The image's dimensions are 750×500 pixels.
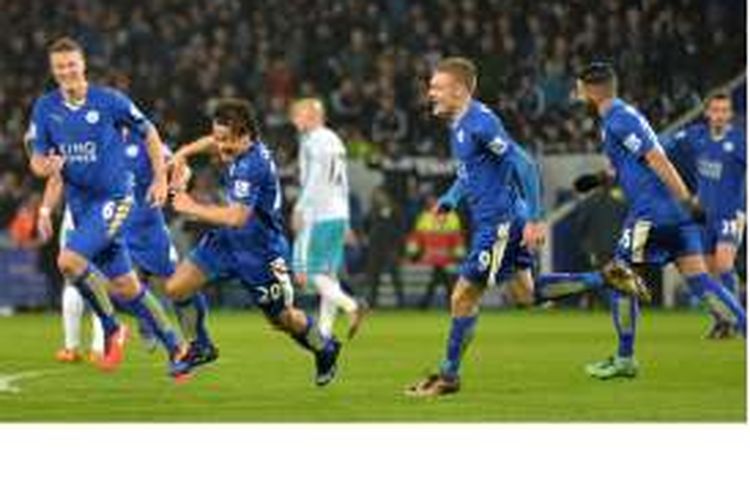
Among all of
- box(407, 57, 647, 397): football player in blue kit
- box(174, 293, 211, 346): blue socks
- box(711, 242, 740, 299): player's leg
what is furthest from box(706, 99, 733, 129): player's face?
box(174, 293, 211, 346): blue socks

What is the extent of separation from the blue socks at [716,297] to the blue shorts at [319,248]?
10.7 ft

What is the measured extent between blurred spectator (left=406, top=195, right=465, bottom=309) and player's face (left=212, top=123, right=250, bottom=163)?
13.4 m

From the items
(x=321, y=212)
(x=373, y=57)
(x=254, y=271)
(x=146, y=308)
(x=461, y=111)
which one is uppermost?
(x=373, y=57)

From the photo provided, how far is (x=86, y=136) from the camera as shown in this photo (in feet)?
39.8

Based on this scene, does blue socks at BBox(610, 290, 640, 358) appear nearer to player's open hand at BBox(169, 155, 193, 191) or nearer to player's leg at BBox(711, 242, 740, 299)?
player's open hand at BBox(169, 155, 193, 191)

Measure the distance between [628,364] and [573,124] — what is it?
44.6 ft

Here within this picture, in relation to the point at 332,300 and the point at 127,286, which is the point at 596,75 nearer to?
the point at 127,286

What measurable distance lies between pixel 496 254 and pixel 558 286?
3.16 ft

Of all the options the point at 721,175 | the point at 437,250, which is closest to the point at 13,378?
the point at 721,175

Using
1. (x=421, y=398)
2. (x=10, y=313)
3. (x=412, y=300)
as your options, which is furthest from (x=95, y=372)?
(x=412, y=300)

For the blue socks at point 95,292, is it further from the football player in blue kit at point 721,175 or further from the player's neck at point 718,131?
the player's neck at point 718,131

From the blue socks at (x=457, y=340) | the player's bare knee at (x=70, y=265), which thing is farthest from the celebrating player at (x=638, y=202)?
the player's bare knee at (x=70, y=265)

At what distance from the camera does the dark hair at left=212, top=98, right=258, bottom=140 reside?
11.0m

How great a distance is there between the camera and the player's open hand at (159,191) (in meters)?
11.8
